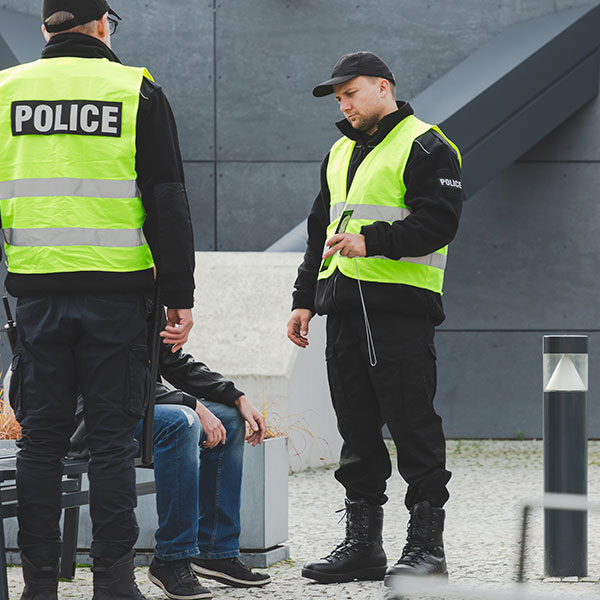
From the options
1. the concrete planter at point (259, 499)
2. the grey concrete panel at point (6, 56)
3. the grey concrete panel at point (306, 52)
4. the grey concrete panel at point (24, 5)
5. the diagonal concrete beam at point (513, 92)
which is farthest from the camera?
the grey concrete panel at point (24, 5)

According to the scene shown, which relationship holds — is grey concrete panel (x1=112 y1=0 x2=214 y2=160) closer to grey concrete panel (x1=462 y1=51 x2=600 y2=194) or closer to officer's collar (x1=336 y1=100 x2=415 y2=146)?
grey concrete panel (x1=462 y1=51 x2=600 y2=194)

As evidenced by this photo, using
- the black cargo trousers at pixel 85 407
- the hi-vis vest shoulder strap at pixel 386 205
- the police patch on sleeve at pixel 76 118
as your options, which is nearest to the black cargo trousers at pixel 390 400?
the hi-vis vest shoulder strap at pixel 386 205

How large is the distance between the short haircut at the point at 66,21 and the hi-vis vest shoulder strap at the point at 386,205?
3.68 feet

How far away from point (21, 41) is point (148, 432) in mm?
5951

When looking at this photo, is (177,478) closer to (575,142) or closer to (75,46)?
(75,46)

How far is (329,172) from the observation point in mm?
4355

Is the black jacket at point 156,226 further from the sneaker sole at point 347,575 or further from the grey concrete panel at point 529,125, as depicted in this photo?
the grey concrete panel at point 529,125

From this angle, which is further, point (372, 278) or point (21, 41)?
point (21, 41)

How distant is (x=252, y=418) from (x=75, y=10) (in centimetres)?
150

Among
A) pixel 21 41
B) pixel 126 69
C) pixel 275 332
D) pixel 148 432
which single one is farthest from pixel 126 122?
pixel 21 41

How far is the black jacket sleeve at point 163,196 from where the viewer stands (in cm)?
327

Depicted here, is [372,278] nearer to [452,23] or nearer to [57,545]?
[57,545]

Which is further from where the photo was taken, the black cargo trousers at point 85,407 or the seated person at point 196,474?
the seated person at point 196,474

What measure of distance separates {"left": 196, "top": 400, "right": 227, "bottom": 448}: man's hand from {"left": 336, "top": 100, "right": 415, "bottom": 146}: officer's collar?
106 cm
